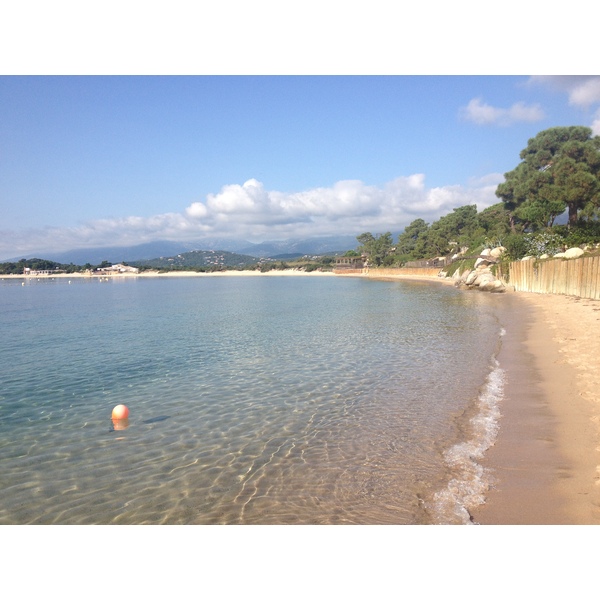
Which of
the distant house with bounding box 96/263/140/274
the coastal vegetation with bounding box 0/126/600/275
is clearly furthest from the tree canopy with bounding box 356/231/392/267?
the distant house with bounding box 96/263/140/274

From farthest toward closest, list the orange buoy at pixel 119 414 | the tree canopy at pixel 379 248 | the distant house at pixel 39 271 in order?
1. the distant house at pixel 39 271
2. the tree canopy at pixel 379 248
3. the orange buoy at pixel 119 414

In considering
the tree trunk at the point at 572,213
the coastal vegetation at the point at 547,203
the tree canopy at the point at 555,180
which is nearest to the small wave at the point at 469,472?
the coastal vegetation at the point at 547,203

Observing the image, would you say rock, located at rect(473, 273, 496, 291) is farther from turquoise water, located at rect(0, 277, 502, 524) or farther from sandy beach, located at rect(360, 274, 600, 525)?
sandy beach, located at rect(360, 274, 600, 525)

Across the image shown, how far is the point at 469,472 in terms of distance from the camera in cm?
534

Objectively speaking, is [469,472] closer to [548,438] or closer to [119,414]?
[548,438]

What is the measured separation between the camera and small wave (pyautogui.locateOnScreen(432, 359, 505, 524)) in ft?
14.7

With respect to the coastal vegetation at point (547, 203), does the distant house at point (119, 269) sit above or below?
below

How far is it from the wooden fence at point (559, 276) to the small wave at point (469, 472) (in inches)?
650

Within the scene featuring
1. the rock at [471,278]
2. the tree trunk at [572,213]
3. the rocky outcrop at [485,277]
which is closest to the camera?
the rocky outcrop at [485,277]

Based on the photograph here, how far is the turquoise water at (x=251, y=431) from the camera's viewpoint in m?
4.87

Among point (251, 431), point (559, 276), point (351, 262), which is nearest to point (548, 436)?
point (251, 431)

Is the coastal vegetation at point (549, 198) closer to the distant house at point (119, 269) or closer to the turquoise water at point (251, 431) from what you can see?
the turquoise water at point (251, 431)

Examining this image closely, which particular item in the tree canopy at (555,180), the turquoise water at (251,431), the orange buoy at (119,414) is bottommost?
the turquoise water at (251,431)
